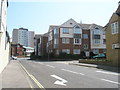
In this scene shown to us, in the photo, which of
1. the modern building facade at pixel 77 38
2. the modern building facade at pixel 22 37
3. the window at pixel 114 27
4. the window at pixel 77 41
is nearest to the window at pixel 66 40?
the modern building facade at pixel 77 38

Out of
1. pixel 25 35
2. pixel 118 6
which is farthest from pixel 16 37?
pixel 118 6

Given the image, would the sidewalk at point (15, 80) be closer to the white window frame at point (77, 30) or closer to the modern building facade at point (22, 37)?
the white window frame at point (77, 30)

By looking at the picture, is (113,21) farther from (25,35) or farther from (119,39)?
(25,35)

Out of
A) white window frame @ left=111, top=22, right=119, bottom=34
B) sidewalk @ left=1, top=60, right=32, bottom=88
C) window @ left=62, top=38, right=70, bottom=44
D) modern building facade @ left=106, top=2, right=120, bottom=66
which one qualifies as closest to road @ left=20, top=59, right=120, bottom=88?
sidewalk @ left=1, top=60, right=32, bottom=88

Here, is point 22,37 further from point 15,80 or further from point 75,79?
point 75,79

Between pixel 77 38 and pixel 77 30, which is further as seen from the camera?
pixel 77 30

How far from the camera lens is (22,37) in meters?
178

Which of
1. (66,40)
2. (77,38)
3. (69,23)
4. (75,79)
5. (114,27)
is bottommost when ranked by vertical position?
(75,79)

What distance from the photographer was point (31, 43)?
7352 inches

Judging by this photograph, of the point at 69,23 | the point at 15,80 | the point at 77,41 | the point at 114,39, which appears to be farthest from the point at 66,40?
the point at 15,80

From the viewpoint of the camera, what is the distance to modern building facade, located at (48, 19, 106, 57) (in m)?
52.3

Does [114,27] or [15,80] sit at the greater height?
[114,27]

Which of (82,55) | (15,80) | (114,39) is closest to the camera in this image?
(15,80)

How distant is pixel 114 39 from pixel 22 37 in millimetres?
159494
